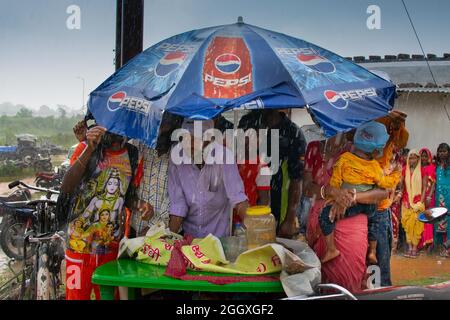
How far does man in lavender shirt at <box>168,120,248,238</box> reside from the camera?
4.40 meters

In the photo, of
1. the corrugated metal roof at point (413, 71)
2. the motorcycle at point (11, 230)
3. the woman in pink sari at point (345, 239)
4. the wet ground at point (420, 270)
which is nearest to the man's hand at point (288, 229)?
the woman in pink sari at point (345, 239)

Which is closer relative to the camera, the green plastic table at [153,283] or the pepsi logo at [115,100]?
the green plastic table at [153,283]

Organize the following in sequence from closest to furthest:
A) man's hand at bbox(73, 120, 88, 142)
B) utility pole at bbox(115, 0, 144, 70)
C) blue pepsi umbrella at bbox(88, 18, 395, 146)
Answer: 1. blue pepsi umbrella at bbox(88, 18, 395, 146)
2. man's hand at bbox(73, 120, 88, 142)
3. utility pole at bbox(115, 0, 144, 70)

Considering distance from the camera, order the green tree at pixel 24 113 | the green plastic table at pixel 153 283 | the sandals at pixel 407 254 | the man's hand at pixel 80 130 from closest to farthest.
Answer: the green plastic table at pixel 153 283, the man's hand at pixel 80 130, the green tree at pixel 24 113, the sandals at pixel 407 254

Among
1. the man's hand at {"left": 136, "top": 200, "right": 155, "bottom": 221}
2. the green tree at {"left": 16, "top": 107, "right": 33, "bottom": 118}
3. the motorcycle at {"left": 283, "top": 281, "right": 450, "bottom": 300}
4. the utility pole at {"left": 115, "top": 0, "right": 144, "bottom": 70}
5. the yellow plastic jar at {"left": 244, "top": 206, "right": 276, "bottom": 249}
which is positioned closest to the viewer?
the motorcycle at {"left": 283, "top": 281, "right": 450, "bottom": 300}

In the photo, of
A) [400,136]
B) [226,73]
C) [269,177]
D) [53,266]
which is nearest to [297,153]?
[269,177]

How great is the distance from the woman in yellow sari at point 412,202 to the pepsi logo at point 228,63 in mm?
5729

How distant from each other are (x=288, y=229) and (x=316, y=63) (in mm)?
1325

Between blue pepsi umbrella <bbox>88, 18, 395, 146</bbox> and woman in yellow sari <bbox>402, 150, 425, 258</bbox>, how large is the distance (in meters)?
4.94

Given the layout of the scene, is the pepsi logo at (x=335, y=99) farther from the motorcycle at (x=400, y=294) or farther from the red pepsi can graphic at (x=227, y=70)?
the motorcycle at (x=400, y=294)

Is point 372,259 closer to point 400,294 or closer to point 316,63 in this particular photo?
point 400,294

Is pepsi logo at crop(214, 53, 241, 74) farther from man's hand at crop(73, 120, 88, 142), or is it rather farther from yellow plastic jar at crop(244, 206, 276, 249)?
man's hand at crop(73, 120, 88, 142)

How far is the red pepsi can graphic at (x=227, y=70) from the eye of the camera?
14.4ft

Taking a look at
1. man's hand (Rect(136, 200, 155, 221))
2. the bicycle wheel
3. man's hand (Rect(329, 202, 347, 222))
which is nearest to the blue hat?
man's hand (Rect(329, 202, 347, 222))
